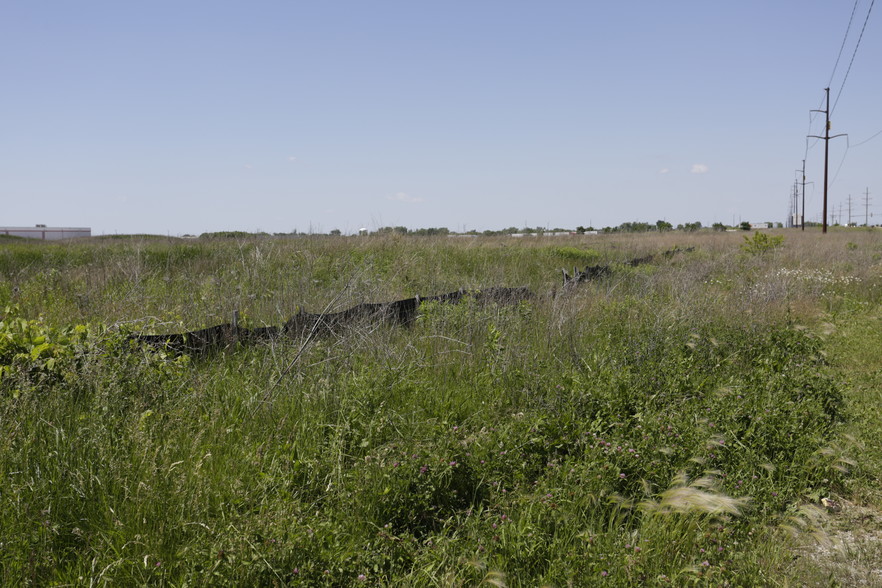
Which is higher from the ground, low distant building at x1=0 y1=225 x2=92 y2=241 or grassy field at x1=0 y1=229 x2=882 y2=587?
low distant building at x1=0 y1=225 x2=92 y2=241

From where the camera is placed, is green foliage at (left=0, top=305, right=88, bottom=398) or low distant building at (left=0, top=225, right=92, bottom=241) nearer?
green foliage at (left=0, top=305, right=88, bottom=398)

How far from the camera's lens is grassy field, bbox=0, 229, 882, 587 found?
123 inches

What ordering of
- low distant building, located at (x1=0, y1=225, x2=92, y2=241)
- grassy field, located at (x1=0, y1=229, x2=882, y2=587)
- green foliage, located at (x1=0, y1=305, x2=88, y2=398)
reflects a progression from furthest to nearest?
low distant building, located at (x1=0, y1=225, x2=92, y2=241) → green foliage, located at (x1=0, y1=305, x2=88, y2=398) → grassy field, located at (x1=0, y1=229, x2=882, y2=587)

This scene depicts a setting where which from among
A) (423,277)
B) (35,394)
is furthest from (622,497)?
(423,277)

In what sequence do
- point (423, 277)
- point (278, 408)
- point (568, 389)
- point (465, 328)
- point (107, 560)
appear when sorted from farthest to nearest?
1. point (423, 277)
2. point (465, 328)
3. point (568, 389)
4. point (278, 408)
5. point (107, 560)

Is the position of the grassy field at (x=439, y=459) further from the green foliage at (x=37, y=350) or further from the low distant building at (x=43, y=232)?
the low distant building at (x=43, y=232)

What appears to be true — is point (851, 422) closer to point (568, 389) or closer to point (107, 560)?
point (568, 389)

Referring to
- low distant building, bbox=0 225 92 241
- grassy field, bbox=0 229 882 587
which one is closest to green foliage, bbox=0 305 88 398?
grassy field, bbox=0 229 882 587

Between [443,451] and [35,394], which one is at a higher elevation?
[35,394]

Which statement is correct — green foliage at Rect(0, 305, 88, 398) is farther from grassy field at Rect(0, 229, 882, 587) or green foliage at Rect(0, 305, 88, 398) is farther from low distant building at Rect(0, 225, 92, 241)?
low distant building at Rect(0, 225, 92, 241)

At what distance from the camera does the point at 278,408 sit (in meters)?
4.68

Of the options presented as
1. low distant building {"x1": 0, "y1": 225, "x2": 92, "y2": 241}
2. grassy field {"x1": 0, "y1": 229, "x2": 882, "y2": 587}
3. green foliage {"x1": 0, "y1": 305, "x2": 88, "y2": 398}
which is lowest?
grassy field {"x1": 0, "y1": 229, "x2": 882, "y2": 587}

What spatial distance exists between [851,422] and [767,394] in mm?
747

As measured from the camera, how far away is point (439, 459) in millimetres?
3930
